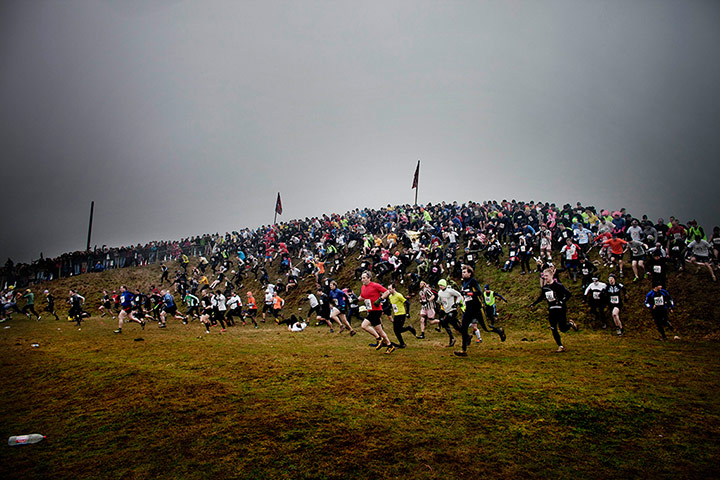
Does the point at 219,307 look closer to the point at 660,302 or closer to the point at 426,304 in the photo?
the point at 426,304

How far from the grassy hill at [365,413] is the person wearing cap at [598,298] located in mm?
4053

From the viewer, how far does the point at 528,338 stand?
14734 mm

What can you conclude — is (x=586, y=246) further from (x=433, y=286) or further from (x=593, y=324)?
(x=433, y=286)

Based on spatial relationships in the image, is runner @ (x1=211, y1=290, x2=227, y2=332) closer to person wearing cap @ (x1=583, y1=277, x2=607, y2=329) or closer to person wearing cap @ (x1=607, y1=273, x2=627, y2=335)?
person wearing cap @ (x1=583, y1=277, x2=607, y2=329)

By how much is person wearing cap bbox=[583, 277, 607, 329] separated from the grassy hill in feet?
13.3

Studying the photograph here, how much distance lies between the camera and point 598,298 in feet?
→ 50.2

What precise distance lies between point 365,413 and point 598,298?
563 inches

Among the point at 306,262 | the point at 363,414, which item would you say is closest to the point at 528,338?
the point at 363,414

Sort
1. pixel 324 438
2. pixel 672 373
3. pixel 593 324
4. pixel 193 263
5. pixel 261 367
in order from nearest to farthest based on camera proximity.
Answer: pixel 324 438 < pixel 672 373 < pixel 261 367 < pixel 593 324 < pixel 193 263

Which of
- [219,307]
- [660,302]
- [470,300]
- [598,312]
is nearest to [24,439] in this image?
[470,300]

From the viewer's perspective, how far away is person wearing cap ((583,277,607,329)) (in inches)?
599

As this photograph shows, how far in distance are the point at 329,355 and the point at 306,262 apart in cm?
2034

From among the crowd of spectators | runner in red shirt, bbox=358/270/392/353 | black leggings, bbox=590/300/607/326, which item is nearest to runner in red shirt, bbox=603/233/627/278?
the crowd of spectators

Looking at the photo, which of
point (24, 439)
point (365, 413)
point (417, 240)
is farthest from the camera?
point (417, 240)
